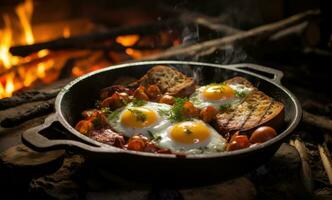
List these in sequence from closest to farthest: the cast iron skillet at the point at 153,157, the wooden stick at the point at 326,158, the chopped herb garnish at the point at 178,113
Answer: the cast iron skillet at the point at 153,157, the chopped herb garnish at the point at 178,113, the wooden stick at the point at 326,158

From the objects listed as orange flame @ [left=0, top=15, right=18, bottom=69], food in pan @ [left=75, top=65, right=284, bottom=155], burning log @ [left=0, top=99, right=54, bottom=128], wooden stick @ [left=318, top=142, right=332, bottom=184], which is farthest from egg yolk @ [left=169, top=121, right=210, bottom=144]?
orange flame @ [left=0, top=15, right=18, bottom=69]

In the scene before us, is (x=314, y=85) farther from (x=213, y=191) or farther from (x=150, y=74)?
(x=213, y=191)

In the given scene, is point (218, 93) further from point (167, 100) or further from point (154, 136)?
point (154, 136)

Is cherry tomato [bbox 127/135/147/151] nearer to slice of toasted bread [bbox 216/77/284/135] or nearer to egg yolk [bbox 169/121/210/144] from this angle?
egg yolk [bbox 169/121/210/144]

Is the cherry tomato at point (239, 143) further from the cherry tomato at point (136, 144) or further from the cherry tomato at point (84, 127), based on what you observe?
the cherry tomato at point (84, 127)

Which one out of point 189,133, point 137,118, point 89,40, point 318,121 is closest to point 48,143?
point 137,118

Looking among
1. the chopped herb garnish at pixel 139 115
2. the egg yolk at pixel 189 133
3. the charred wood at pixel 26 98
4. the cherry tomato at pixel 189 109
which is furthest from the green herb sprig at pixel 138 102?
the charred wood at pixel 26 98

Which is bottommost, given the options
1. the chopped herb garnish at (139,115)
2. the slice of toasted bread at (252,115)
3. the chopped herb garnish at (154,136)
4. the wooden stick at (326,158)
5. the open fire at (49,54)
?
the wooden stick at (326,158)
